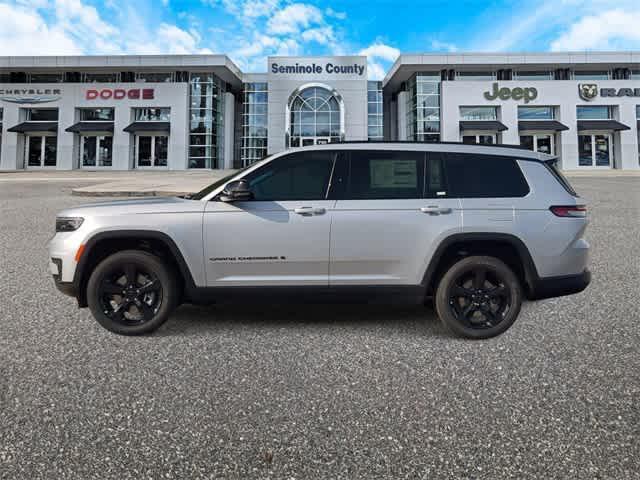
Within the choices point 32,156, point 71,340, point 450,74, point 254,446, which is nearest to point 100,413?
point 254,446

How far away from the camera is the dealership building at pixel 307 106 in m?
39.6

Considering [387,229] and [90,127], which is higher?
[90,127]

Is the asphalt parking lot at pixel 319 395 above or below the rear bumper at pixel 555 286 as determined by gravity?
below

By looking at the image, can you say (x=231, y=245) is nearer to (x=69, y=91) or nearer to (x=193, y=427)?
(x=193, y=427)

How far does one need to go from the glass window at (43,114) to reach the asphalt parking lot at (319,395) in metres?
44.6

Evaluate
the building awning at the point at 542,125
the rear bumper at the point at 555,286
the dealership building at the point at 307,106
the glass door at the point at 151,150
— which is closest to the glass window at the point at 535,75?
the dealership building at the point at 307,106

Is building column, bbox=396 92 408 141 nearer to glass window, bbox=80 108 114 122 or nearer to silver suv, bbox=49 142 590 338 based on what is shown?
glass window, bbox=80 108 114 122

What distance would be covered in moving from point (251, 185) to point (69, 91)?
4552cm

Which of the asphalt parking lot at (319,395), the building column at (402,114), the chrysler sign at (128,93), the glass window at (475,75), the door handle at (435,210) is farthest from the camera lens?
the building column at (402,114)

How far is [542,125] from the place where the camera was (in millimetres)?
39250

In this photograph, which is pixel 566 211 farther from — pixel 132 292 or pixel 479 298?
pixel 132 292

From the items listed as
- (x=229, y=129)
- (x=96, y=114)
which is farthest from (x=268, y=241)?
(x=96, y=114)

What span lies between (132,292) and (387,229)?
244 cm

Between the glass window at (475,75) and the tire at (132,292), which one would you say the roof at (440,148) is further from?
the glass window at (475,75)
